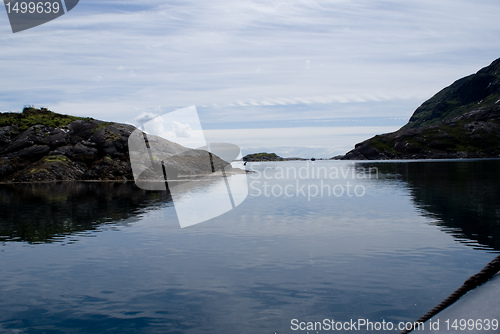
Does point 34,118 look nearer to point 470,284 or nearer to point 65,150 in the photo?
point 65,150

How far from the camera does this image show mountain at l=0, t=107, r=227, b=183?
4043 inches

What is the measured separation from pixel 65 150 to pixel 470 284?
376ft

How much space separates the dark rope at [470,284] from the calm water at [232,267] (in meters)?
6.83

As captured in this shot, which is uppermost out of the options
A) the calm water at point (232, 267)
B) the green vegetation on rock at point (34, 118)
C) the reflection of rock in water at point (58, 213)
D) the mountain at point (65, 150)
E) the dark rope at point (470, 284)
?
the green vegetation on rock at point (34, 118)

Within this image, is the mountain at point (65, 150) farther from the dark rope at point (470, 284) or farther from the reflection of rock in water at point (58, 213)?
the dark rope at point (470, 284)

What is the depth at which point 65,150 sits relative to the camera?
10938 cm

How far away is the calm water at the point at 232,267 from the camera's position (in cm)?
1543

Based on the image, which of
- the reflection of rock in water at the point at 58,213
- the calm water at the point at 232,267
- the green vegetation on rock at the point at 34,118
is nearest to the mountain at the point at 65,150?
the green vegetation on rock at the point at 34,118

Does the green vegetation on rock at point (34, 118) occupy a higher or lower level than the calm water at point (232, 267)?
higher

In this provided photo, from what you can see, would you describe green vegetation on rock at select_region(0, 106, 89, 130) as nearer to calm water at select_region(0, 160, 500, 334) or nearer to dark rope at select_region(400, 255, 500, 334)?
calm water at select_region(0, 160, 500, 334)

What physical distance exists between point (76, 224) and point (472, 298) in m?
37.1

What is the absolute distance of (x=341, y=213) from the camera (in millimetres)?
44000

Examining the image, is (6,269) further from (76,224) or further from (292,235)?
(292,235)

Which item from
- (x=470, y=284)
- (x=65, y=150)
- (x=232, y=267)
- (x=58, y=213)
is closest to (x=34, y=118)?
(x=65, y=150)
